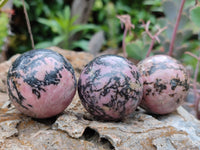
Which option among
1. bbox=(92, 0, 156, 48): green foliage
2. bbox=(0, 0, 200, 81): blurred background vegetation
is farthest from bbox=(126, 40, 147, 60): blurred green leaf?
bbox=(92, 0, 156, 48): green foliage

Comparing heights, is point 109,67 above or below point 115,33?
above

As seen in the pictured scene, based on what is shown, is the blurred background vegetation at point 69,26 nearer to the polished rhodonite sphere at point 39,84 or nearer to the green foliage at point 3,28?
the green foliage at point 3,28

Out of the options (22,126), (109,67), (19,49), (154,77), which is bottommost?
(19,49)

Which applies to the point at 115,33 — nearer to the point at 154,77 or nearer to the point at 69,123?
the point at 154,77


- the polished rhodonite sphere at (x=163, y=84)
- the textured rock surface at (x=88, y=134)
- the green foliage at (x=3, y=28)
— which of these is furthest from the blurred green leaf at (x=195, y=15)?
the green foliage at (x=3, y=28)

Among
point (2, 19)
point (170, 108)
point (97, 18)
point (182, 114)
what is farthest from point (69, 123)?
point (97, 18)

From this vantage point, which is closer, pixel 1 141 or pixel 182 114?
pixel 1 141
